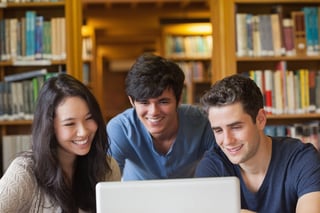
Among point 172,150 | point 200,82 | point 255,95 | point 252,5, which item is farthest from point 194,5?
point 255,95

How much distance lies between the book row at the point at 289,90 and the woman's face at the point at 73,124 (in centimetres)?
204

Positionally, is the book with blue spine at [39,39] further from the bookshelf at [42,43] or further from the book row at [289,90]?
the book row at [289,90]

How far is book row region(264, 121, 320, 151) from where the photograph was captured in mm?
3473

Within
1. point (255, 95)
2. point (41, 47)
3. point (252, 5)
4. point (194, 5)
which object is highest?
point (194, 5)

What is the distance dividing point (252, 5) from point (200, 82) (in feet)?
7.12

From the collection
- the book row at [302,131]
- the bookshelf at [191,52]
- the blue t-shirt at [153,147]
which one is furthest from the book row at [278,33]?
the bookshelf at [191,52]

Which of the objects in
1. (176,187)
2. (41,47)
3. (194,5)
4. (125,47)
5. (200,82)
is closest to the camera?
(176,187)

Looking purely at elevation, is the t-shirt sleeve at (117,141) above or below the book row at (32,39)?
below

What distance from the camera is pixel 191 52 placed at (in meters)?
5.76

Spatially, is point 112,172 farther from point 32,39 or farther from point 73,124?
point 32,39

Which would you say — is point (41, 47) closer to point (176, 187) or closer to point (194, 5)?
point (176, 187)

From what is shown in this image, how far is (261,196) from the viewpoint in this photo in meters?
1.59

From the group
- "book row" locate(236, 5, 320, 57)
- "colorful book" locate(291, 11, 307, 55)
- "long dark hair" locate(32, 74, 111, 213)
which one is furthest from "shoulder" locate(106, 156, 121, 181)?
"colorful book" locate(291, 11, 307, 55)

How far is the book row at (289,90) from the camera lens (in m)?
3.45
